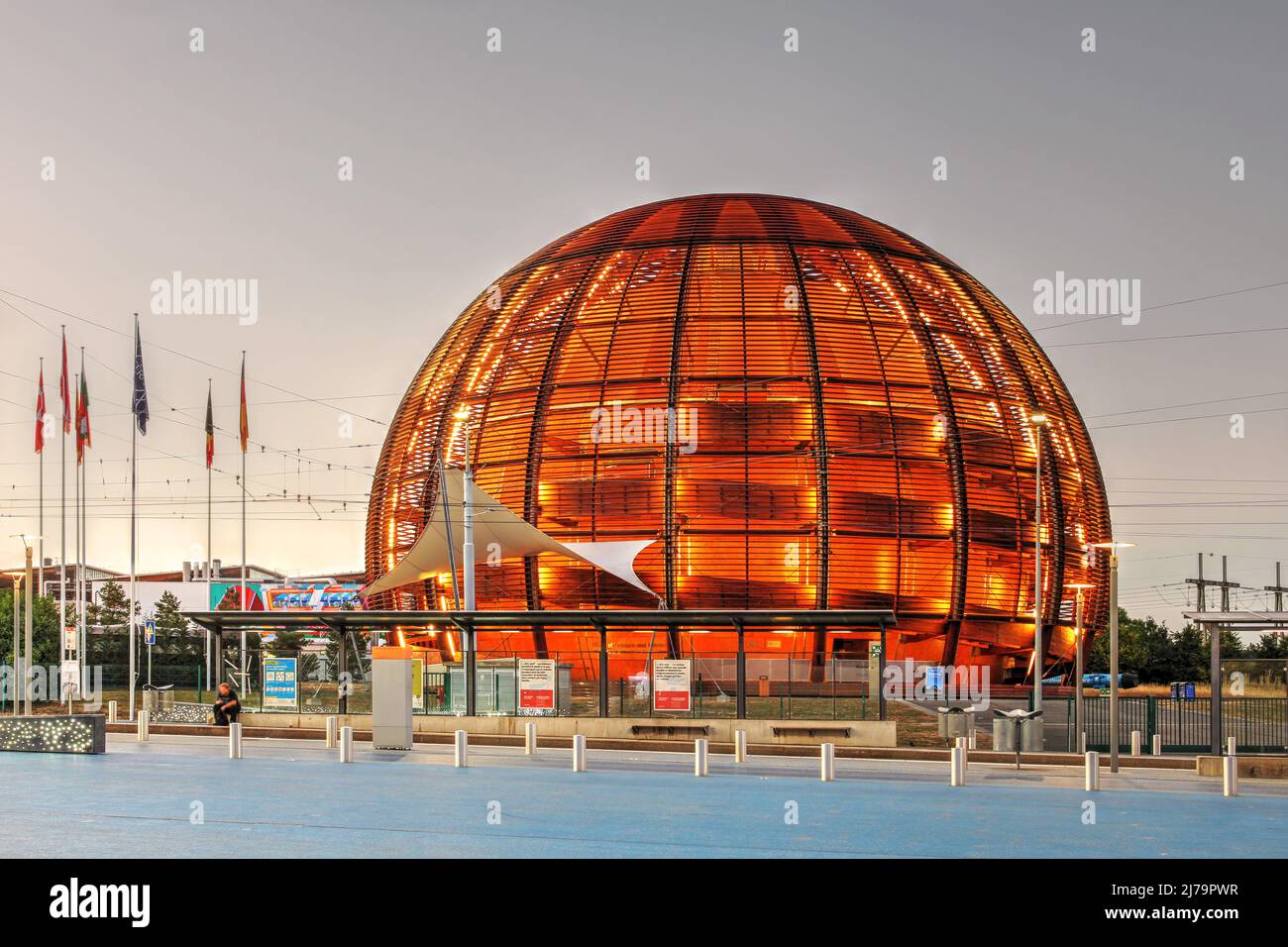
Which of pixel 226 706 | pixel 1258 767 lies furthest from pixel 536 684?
pixel 1258 767

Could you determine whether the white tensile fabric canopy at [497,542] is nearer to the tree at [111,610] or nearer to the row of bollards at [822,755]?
the row of bollards at [822,755]

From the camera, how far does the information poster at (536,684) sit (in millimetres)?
39312

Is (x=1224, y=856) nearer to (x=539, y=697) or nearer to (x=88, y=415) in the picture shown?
(x=539, y=697)

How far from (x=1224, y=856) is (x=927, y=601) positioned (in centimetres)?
3833

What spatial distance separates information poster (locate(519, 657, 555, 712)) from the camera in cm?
3931

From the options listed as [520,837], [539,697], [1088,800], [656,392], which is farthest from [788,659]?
[520,837]

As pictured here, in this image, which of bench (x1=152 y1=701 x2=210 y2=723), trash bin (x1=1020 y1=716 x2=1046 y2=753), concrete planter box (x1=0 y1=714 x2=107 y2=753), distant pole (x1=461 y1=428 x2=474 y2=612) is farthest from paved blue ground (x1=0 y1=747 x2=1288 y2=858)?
distant pole (x1=461 y1=428 x2=474 y2=612)

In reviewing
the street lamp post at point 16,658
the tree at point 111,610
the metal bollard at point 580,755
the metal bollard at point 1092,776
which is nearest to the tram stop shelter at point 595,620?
the metal bollard at point 580,755

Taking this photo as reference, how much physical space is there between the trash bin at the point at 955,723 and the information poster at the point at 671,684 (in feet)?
21.1

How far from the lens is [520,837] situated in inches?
677

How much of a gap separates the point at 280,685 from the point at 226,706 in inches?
218

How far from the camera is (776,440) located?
177ft

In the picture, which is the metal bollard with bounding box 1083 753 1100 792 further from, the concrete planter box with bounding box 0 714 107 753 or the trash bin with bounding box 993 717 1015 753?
the concrete planter box with bounding box 0 714 107 753

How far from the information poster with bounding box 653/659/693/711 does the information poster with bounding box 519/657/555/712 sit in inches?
109
